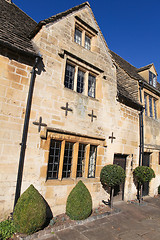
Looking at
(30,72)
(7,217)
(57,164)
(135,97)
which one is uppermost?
(135,97)

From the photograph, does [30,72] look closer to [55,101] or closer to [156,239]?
[55,101]

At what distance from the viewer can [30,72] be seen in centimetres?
588

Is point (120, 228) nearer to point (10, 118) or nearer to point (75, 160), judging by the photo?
point (75, 160)

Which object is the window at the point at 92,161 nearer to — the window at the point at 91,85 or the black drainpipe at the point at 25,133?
the window at the point at 91,85

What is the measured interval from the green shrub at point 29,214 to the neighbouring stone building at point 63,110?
0.61 metres

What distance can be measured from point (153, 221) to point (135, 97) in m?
7.14

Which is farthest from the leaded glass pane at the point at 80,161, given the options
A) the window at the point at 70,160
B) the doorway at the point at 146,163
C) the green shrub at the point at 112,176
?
the doorway at the point at 146,163

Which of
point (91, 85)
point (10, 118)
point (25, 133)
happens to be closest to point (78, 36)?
point (91, 85)

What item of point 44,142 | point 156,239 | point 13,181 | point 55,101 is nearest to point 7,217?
point 13,181

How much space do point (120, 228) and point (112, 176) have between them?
6.40 ft

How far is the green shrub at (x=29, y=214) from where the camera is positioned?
447 centimetres

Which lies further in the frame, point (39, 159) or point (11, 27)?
point (11, 27)

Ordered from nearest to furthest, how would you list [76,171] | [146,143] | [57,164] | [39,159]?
1. [39,159]
2. [57,164]
3. [76,171]
4. [146,143]

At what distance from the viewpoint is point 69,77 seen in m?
7.36
